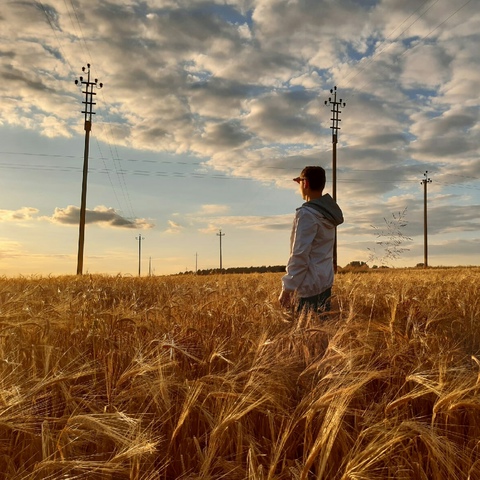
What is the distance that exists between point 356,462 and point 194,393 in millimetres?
748

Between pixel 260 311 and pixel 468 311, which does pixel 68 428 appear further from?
pixel 468 311

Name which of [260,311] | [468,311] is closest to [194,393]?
[260,311]

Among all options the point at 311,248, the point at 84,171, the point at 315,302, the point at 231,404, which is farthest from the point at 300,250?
the point at 84,171

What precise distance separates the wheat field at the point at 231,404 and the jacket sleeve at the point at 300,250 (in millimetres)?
615

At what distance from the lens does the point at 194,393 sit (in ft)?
6.82

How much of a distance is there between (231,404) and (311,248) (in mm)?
3656

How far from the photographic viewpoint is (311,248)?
5.44 meters

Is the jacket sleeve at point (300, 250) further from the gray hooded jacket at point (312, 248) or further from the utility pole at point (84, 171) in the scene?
the utility pole at point (84, 171)

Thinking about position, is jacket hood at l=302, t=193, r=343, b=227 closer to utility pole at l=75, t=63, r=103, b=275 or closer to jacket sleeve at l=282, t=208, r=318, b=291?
jacket sleeve at l=282, t=208, r=318, b=291

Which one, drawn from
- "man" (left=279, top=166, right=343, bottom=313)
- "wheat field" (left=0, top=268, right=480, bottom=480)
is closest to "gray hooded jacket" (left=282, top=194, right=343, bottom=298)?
"man" (left=279, top=166, right=343, bottom=313)

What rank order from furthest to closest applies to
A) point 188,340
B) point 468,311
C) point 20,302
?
1. point 468,311
2. point 20,302
3. point 188,340

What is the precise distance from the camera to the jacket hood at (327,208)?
17.5 feet

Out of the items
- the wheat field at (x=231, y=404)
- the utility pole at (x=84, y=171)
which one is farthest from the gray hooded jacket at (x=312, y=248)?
the utility pole at (x=84, y=171)

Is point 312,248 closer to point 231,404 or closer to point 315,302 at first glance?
point 315,302
